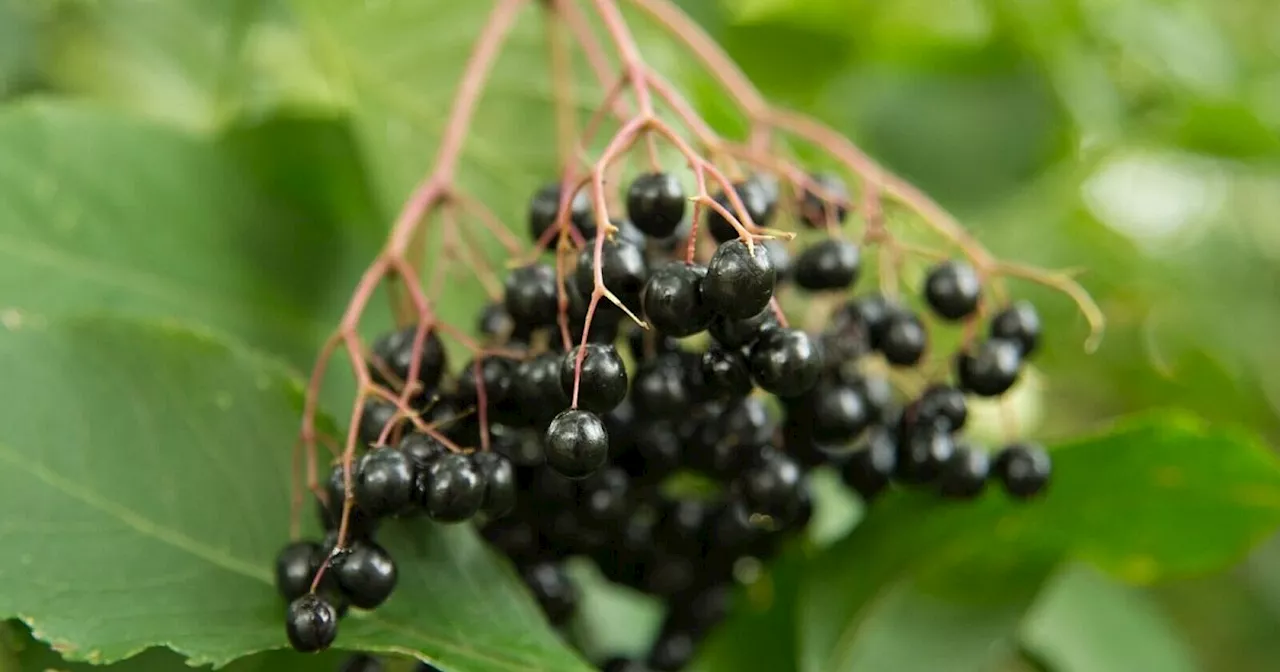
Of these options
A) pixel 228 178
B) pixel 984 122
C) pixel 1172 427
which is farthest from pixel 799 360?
pixel 984 122

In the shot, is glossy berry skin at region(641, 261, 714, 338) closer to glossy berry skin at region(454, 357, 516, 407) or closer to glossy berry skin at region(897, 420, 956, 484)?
glossy berry skin at region(454, 357, 516, 407)

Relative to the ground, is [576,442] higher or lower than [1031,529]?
higher

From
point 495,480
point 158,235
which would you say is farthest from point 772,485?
point 158,235

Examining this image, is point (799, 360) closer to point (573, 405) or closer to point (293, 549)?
point (573, 405)

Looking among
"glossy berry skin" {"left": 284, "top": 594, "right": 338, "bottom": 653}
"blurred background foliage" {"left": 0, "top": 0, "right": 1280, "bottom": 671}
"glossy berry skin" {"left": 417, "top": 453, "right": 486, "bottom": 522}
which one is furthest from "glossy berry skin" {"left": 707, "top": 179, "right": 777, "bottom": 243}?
"blurred background foliage" {"left": 0, "top": 0, "right": 1280, "bottom": 671}

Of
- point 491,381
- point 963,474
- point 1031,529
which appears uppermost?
point 491,381

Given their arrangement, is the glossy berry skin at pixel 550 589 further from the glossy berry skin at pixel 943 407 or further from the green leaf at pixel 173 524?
the glossy berry skin at pixel 943 407

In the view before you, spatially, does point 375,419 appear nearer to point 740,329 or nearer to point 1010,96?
point 740,329
